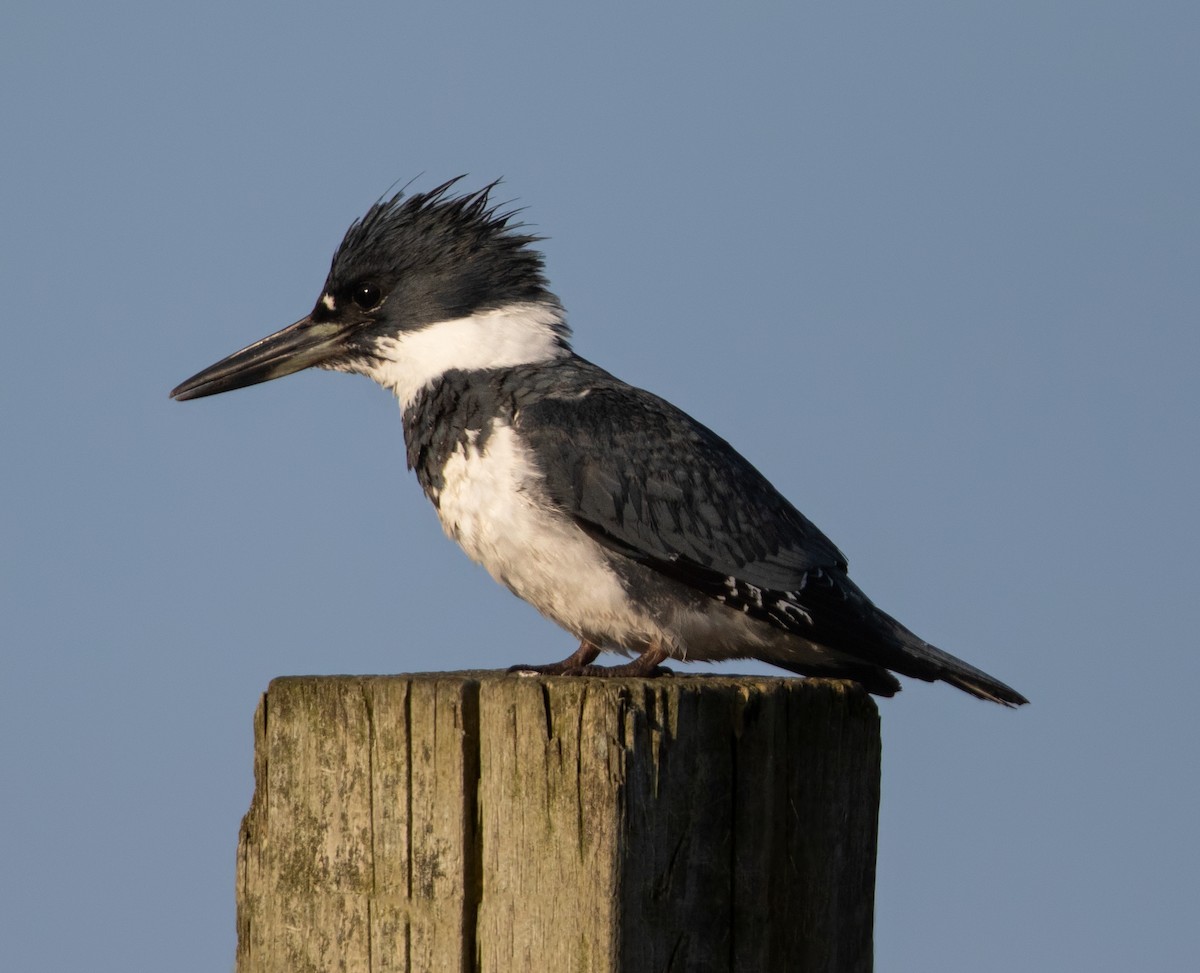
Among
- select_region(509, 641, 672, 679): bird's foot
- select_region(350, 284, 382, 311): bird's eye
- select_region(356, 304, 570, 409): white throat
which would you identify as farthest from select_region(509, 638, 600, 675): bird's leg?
select_region(350, 284, 382, 311): bird's eye

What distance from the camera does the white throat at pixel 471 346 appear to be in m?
5.41

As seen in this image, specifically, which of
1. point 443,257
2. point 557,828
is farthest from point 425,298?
point 557,828

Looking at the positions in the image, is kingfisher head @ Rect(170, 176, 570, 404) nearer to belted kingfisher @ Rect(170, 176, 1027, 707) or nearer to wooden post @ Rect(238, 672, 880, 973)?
belted kingfisher @ Rect(170, 176, 1027, 707)

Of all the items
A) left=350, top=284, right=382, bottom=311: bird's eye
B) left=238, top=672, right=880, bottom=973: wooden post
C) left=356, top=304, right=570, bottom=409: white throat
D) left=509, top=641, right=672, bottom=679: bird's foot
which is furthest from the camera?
left=350, top=284, right=382, bottom=311: bird's eye

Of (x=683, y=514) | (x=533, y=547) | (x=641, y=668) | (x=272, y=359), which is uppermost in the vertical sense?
(x=272, y=359)

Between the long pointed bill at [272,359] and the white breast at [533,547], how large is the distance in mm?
1122

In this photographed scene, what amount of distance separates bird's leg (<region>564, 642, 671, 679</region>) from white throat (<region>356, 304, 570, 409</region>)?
1.23 m

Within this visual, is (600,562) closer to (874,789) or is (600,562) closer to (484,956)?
(874,789)

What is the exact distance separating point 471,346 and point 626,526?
111cm

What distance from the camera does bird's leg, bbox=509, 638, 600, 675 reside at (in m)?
4.48

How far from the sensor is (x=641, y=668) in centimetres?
457

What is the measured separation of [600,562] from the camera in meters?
4.72

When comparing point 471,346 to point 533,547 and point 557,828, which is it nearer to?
point 533,547

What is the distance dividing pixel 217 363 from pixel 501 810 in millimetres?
3390
